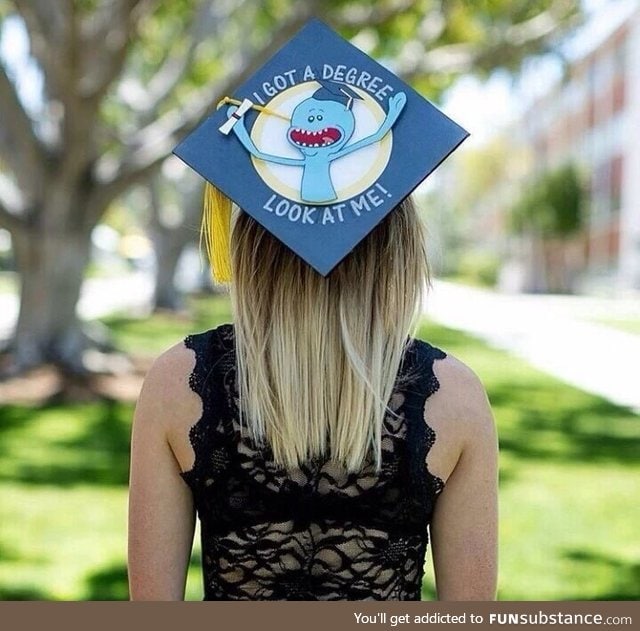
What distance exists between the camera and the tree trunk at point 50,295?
34.8ft

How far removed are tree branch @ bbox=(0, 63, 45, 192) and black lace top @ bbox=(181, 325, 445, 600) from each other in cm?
866

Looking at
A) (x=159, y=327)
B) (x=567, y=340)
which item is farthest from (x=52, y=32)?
(x=567, y=340)

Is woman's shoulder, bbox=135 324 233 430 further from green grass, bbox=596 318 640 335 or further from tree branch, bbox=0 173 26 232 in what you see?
green grass, bbox=596 318 640 335

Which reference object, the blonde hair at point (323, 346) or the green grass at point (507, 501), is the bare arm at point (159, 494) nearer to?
the blonde hair at point (323, 346)

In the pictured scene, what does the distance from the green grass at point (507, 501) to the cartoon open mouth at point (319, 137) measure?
10.7 feet

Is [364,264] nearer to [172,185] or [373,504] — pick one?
[373,504]

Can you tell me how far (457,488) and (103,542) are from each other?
403 centimetres

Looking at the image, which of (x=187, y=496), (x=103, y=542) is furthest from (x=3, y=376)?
(x=187, y=496)

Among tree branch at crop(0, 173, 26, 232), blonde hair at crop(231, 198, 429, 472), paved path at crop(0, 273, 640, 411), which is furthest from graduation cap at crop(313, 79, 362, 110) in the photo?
tree branch at crop(0, 173, 26, 232)

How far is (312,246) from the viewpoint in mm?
1597

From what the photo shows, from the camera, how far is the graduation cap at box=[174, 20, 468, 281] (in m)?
1.63

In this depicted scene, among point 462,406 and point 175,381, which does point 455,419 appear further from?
point 175,381

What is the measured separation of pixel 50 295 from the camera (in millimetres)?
10867

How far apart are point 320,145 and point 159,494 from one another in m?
0.64
